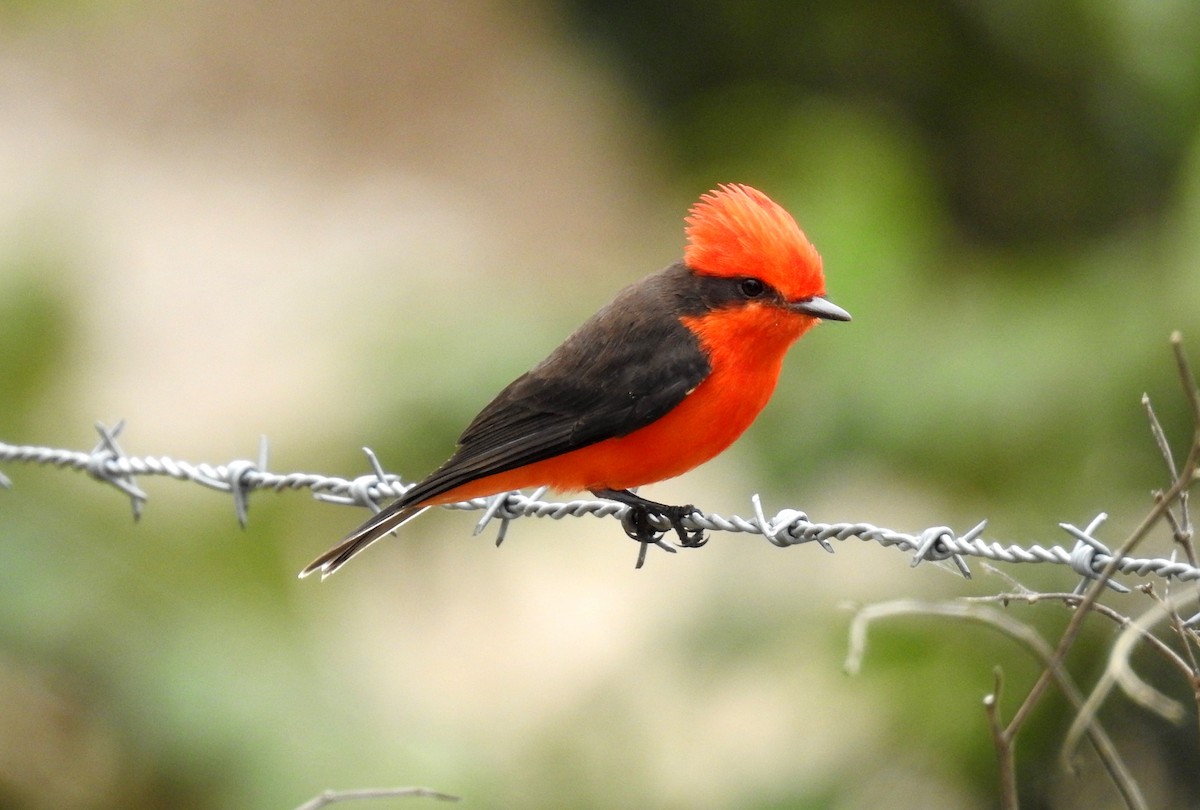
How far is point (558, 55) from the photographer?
54.1ft

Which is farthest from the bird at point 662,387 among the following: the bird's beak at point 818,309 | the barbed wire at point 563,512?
the barbed wire at point 563,512

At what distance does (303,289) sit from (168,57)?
647cm

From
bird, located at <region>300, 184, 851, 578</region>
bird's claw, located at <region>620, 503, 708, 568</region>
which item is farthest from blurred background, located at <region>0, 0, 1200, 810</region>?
bird, located at <region>300, 184, 851, 578</region>

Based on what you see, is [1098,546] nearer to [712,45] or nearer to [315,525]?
[315,525]

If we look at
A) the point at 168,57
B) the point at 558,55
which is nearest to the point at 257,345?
the point at 558,55

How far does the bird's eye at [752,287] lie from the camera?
162 inches

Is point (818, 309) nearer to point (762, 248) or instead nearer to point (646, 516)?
point (762, 248)

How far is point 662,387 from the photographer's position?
3979 millimetres

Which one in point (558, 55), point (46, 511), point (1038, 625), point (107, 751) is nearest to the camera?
point (1038, 625)

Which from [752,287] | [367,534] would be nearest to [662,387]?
[752,287]

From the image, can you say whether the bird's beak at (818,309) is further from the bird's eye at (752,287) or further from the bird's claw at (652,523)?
the bird's claw at (652,523)

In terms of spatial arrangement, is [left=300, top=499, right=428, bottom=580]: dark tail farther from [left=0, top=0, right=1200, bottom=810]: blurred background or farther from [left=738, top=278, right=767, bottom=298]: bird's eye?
[left=0, top=0, right=1200, bottom=810]: blurred background

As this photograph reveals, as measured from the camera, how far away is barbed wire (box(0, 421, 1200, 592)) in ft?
9.14

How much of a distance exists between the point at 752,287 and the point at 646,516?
0.75m
